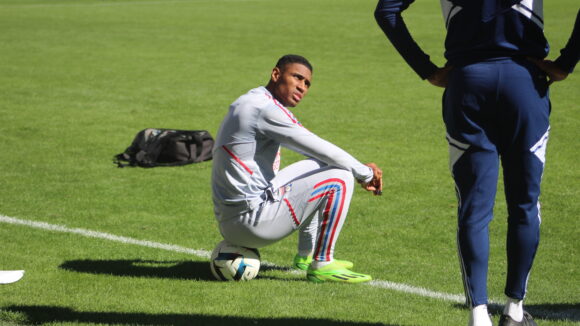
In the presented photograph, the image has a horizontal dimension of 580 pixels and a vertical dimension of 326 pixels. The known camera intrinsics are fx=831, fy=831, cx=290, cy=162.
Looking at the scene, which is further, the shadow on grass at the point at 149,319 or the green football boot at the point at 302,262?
the green football boot at the point at 302,262

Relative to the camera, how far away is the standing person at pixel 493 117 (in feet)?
12.6

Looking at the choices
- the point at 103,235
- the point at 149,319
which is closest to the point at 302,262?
the point at 149,319

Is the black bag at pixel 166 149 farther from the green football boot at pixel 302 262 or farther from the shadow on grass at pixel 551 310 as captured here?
the shadow on grass at pixel 551 310

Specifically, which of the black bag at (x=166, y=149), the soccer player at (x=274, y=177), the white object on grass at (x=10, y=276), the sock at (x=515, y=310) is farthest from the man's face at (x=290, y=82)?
the black bag at (x=166, y=149)

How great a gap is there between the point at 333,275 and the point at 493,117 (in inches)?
78.0

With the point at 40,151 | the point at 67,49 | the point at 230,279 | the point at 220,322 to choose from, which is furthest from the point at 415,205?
the point at 67,49

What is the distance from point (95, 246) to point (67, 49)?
17.2 meters

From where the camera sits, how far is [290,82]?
17.6ft

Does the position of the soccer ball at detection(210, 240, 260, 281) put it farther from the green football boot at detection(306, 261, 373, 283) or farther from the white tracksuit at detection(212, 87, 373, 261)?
the green football boot at detection(306, 261, 373, 283)

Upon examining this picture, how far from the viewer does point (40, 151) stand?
10.6m

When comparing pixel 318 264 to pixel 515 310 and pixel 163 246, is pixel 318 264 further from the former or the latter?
pixel 515 310

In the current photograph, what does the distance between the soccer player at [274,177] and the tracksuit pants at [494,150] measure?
1.20 m

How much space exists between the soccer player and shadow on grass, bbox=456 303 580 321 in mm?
1003

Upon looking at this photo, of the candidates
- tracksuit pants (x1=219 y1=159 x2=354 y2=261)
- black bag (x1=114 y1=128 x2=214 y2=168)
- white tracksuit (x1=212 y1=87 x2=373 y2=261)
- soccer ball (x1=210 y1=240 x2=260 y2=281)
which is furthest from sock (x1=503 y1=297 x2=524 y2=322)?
black bag (x1=114 y1=128 x2=214 y2=168)
